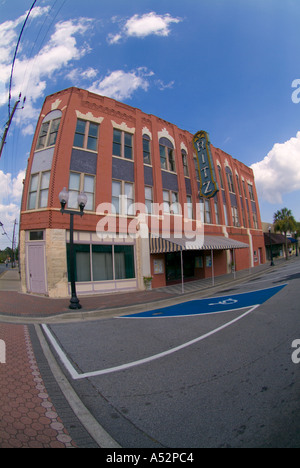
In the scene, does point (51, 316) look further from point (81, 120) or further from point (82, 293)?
point (81, 120)

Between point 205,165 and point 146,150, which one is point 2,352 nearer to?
point 146,150

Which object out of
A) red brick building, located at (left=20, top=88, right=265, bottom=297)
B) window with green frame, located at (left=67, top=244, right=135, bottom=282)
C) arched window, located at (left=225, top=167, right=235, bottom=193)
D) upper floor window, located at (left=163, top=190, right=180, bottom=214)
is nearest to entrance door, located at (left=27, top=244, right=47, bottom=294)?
red brick building, located at (left=20, top=88, right=265, bottom=297)

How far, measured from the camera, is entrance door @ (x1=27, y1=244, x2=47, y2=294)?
11398mm

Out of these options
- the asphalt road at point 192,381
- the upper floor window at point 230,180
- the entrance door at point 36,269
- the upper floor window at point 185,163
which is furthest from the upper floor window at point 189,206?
the asphalt road at point 192,381

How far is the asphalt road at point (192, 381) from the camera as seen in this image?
87.6 inches

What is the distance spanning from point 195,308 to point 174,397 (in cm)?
569

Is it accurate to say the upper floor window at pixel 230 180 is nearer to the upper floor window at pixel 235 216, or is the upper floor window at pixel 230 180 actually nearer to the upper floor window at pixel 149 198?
the upper floor window at pixel 235 216

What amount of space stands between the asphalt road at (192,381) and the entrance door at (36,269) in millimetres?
6107

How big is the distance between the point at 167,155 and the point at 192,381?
15622 millimetres

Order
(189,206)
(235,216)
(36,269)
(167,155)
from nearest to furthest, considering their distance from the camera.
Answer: (36,269)
(167,155)
(189,206)
(235,216)

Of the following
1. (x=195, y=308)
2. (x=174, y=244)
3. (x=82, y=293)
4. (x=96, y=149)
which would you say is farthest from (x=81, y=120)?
(x=195, y=308)

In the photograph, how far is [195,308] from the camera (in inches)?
328

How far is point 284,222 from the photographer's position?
33469mm

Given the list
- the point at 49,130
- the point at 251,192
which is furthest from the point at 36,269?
the point at 251,192
